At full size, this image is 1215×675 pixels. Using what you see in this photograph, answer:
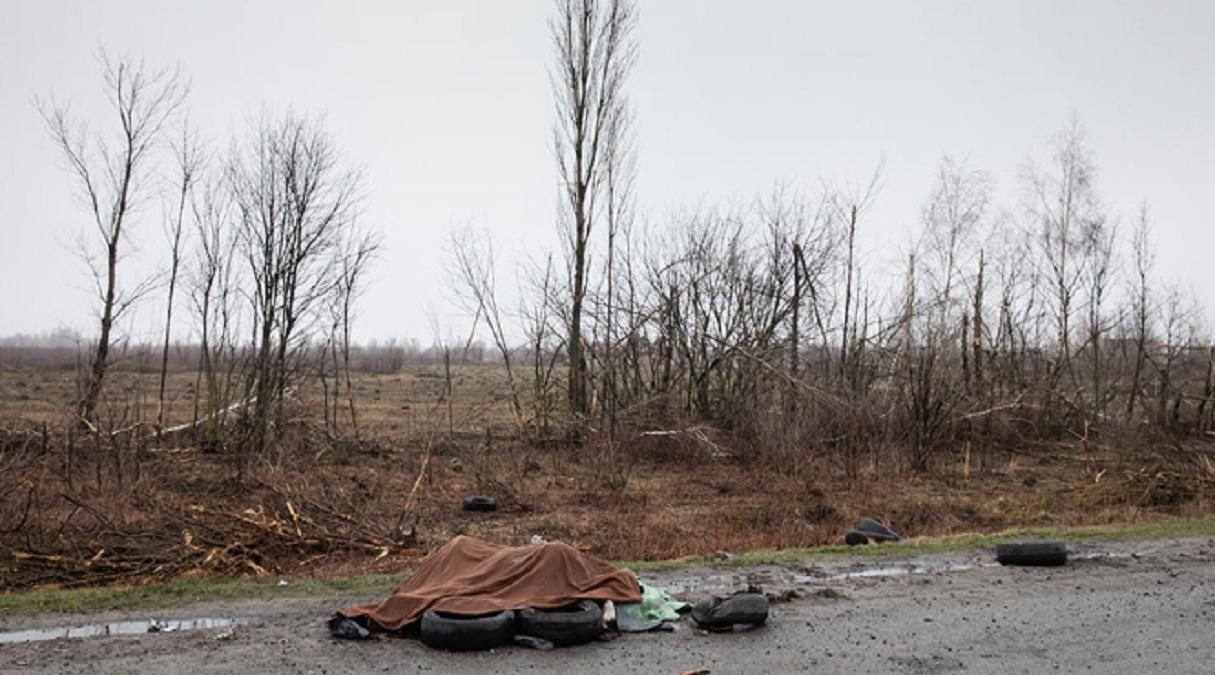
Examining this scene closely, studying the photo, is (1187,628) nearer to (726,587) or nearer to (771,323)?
(726,587)

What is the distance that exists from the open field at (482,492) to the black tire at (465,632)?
9.43ft

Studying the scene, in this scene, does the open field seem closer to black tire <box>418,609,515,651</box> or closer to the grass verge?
the grass verge

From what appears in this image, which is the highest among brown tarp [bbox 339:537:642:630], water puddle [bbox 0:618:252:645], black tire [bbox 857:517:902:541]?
brown tarp [bbox 339:537:642:630]

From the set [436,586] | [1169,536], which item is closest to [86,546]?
[436,586]

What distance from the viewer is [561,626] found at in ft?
19.9

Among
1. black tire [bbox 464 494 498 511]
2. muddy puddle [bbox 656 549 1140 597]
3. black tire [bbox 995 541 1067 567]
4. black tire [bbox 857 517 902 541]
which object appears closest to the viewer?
muddy puddle [bbox 656 549 1140 597]

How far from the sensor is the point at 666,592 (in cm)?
735

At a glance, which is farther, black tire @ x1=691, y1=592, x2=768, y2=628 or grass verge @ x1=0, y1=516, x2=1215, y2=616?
grass verge @ x1=0, y1=516, x2=1215, y2=616

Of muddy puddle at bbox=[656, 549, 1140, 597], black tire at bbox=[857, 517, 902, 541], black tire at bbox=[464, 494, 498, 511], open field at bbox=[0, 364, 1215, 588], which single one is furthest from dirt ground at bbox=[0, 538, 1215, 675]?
black tire at bbox=[464, 494, 498, 511]

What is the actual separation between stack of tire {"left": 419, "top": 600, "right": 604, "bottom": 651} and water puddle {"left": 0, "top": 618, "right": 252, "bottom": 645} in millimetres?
1533

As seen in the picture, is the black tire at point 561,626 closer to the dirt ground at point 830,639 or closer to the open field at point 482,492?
the dirt ground at point 830,639

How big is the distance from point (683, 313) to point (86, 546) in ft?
42.7

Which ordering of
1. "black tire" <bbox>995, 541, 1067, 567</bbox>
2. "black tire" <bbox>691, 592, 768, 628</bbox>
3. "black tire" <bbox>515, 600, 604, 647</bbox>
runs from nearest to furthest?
"black tire" <bbox>515, 600, 604, 647</bbox>
"black tire" <bbox>691, 592, 768, 628</bbox>
"black tire" <bbox>995, 541, 1067, 567</bbox>

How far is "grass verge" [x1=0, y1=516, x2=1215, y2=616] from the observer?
700 centimetres
